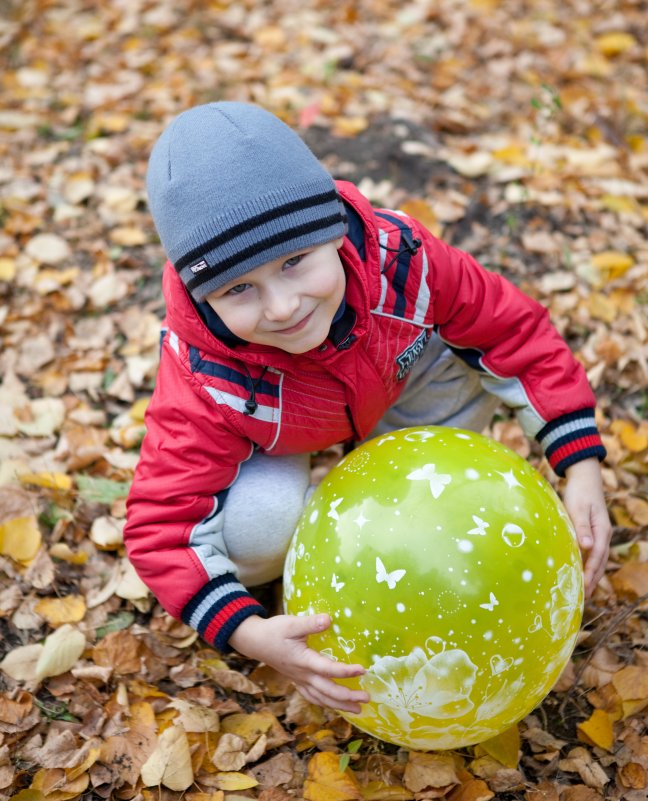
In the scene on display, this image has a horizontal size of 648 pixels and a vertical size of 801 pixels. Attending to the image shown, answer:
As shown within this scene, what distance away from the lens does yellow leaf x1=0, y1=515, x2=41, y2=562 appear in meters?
2.56

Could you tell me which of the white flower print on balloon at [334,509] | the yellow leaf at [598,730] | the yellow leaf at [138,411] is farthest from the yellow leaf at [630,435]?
the yellow leaf at [138,411]

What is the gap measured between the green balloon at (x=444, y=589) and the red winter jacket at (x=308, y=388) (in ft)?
0.95

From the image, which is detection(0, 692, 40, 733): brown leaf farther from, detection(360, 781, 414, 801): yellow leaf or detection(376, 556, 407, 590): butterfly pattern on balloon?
detection(376, 556, 407, 590): butterfly pattern on balloon

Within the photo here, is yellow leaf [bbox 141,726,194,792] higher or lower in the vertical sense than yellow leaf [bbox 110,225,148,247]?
lower

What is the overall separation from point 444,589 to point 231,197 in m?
0.93

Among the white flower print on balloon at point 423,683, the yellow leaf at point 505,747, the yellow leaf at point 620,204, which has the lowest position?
the yellow leaf at point 505,747

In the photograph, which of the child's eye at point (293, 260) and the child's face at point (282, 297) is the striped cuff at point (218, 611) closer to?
the child's face at point (282, 297)

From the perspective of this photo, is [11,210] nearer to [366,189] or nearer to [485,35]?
[366,189]

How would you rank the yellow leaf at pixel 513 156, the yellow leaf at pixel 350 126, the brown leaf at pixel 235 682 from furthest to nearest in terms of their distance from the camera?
1. the yellow leaf at pixel 350 126
2. the yellow leaf at pixel 513 156
3. the brown leaf at pixel 235 682

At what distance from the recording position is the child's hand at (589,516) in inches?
86.2

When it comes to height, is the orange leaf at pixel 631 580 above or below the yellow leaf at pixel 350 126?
below

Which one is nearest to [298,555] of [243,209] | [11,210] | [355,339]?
[355,339]

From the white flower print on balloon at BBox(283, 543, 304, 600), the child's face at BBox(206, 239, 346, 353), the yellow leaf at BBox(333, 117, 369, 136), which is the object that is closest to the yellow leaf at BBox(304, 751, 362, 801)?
the white flower print on balloon at BBox(283, 543, 304, 600)

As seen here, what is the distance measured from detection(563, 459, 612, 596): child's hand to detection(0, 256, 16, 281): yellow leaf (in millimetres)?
2547
